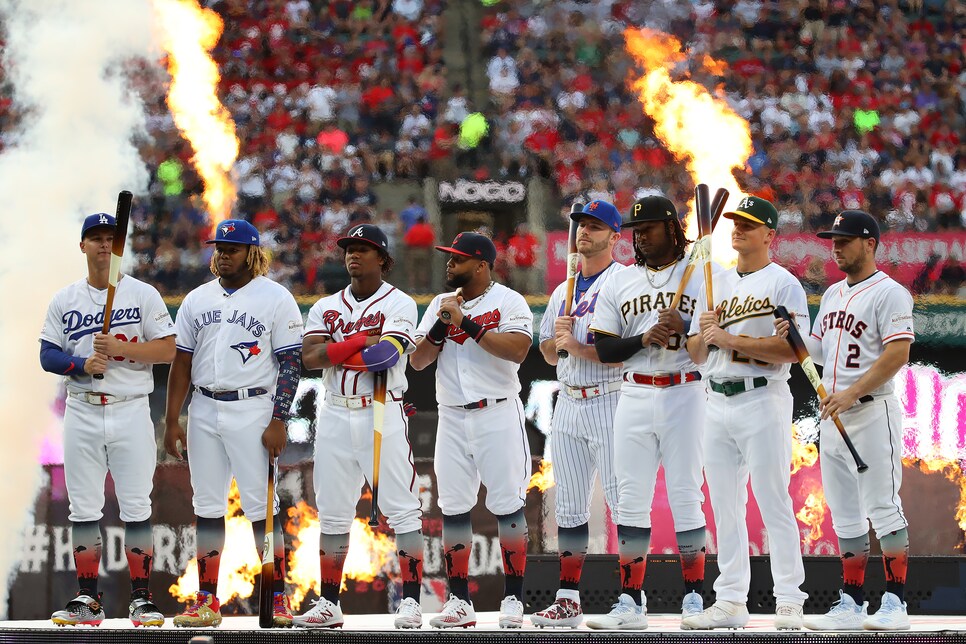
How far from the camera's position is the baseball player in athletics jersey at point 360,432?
612 cm

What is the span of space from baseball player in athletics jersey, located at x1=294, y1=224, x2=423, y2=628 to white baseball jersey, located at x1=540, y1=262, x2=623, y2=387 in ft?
2.74

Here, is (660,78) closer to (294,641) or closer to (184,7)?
(184,7)

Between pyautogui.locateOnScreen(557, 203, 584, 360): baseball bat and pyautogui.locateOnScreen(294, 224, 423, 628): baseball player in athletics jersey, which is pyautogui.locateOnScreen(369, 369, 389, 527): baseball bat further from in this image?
pyautogui.locateOnScreen(557, 203, 584, 360): baseball bat

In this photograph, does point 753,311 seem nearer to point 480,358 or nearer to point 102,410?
point 480,358

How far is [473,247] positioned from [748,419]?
173 cm

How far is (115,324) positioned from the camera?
637 cm

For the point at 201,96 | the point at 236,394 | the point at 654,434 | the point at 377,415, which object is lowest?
the point at 654,434

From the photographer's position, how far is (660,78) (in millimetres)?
14516

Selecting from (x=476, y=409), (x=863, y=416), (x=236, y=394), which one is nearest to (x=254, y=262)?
(x=236, y=394)

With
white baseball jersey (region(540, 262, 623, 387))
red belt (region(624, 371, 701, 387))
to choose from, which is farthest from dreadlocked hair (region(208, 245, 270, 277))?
red belt (region(624, 371, 701, 387))

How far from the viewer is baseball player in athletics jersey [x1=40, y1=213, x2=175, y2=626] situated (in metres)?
6.25

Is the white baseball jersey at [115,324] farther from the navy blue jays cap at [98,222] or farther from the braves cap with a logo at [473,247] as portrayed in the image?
the braves cap with a logo at [473,247]

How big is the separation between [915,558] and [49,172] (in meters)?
8.44

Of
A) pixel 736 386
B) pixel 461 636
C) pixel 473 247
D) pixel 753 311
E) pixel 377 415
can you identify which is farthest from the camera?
pixel 473 247
